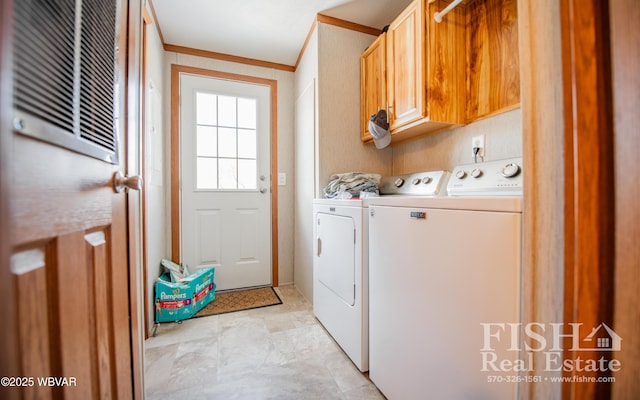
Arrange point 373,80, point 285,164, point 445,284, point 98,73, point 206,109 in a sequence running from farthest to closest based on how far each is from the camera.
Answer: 1. point 285,164
2. point 206,109
3. point 373,80
4. point 445,284
5. point 98,73

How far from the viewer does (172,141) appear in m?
2.29

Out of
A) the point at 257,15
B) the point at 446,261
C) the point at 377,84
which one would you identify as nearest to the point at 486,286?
the point at 446,261

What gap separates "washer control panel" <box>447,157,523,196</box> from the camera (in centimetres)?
102

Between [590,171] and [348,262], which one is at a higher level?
[590,171]

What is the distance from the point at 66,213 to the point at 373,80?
1972 mm

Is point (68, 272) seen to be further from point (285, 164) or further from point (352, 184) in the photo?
point (285, 164)

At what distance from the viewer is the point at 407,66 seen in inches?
60.1

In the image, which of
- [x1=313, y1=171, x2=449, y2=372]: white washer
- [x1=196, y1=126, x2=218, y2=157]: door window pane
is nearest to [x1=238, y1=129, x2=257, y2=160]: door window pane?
[x1=196, y1=126, x2=218, y2=157]: door window pane

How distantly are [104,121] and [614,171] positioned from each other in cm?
106

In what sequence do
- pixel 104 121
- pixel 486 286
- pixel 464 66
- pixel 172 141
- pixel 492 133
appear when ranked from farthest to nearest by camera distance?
pixel 172 141
pixel 464 66
pixel 492 133
pixel 486 286
pixel 104 121

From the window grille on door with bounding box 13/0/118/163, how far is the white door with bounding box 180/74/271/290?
6.16ft

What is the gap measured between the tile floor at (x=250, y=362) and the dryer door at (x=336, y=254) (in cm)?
38

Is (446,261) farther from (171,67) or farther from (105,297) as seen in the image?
(171,67)

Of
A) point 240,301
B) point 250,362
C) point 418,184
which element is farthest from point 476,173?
point 240,301
